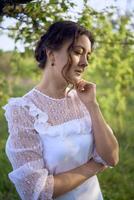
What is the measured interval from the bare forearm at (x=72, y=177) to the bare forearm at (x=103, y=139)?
0.08 meters

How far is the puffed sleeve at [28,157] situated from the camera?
6.89 feet

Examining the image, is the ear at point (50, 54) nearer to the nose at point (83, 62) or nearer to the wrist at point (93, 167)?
the nose at point (83, 62)

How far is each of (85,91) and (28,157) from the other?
1.48 feet

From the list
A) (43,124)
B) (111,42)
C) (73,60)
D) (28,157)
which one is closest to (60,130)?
(43,124)

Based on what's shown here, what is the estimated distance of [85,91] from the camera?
2344 millimetres

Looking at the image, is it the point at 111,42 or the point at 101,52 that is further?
the point at 101,52

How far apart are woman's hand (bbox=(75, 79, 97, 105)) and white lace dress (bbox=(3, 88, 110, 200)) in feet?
0.20

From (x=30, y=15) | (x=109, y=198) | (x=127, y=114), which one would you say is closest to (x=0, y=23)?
(x=30, y=15)

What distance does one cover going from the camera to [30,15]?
312 centimetres

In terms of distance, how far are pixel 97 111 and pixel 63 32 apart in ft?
1.28

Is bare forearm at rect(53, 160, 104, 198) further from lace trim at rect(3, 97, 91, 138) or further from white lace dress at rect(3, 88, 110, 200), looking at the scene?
lace trim at rect(3, 97, 91, 138)

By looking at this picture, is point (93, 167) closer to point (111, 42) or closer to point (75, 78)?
point (75, 78)

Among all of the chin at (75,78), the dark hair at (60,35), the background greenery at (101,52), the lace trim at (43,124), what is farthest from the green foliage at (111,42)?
the lace trim at (43,124)

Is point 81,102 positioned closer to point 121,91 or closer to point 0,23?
point 0,23
